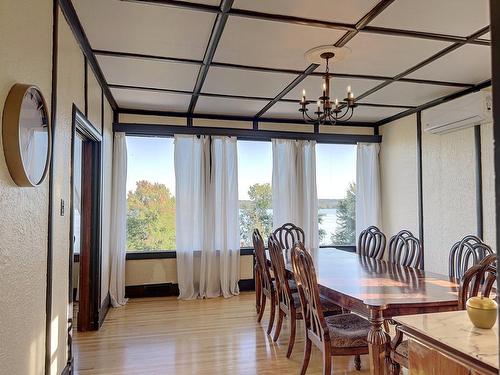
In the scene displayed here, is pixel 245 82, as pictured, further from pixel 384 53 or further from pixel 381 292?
pixel 381 292

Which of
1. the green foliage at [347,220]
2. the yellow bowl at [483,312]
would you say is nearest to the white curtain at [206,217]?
the green foliage at [347,220]

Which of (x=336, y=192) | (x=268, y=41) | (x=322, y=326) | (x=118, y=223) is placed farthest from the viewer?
(x=336, y=192)

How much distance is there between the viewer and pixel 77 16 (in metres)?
2.54

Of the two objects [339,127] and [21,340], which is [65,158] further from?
[339,127]

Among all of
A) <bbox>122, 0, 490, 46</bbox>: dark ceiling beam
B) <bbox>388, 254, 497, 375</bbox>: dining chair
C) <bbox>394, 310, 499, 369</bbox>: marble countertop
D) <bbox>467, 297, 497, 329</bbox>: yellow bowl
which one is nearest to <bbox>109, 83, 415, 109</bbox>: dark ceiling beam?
<bbox>122, 0, 490, 46</bbox>: dark ceiling beam

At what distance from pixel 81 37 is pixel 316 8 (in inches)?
69.8

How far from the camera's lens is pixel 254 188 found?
5590 millimetres

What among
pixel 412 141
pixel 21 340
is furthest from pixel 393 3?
pixel 412 141

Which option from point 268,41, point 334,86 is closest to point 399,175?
point 334,86

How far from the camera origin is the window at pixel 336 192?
5812 millimetres

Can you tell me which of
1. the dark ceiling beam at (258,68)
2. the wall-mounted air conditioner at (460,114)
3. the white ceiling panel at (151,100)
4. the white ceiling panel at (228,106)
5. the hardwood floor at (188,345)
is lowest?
the hardwood floor at (188,345)

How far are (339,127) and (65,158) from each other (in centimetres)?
438

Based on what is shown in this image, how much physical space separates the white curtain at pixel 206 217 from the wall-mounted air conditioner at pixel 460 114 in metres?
2.64

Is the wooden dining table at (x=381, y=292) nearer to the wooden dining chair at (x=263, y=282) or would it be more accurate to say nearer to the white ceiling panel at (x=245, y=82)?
the wooden dining chair at (x=263, y=282)
